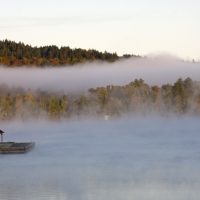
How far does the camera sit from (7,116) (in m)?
54.7

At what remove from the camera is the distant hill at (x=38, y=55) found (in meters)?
80.8

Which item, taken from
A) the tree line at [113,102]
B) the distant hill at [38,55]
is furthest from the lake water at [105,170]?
the distant hill at [38,55]

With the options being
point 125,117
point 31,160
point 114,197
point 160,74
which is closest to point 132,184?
point 114,197

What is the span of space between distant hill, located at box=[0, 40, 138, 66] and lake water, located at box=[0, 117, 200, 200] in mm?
51314

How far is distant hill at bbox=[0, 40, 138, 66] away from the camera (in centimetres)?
8075

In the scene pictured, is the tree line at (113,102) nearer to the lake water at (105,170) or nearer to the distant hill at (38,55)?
the distant hill at (38,55)

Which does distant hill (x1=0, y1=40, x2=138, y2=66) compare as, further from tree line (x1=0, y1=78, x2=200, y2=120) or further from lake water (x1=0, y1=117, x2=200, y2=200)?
lake water (x1=0, y1=117, x2=200, y2=200)

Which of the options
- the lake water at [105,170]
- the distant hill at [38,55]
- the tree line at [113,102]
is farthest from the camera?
the distant hill at [38,55]

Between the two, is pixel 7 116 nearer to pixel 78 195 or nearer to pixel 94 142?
pixel 94 142

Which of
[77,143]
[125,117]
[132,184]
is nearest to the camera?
[132,184]

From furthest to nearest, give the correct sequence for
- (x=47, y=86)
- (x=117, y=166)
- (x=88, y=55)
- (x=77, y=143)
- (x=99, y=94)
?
(x=88, y=55) < (x=47, y=86) < (x=99, y=94) < (x=77, y=143) < (x=117, y=166)

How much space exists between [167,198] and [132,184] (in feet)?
6.88

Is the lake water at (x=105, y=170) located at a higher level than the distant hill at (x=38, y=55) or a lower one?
lower

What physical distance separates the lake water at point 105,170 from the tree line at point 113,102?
80.7 feet
